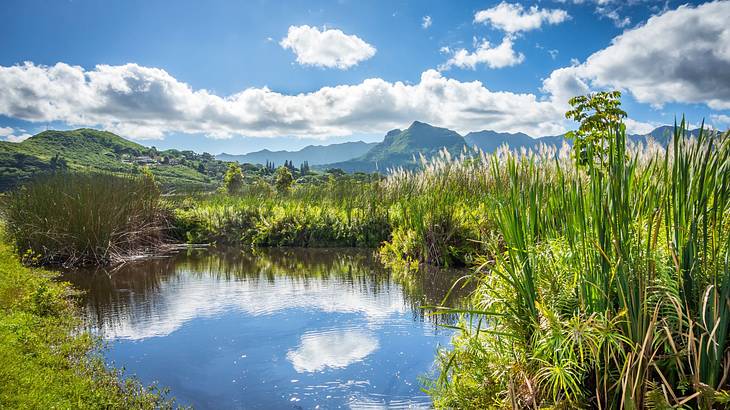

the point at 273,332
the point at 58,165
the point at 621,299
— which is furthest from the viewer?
the point at 58,165

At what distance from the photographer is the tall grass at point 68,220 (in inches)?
439

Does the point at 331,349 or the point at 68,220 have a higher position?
the point at 68,220

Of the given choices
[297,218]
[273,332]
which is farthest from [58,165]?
[273,332]

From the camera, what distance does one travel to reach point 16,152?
131375mm

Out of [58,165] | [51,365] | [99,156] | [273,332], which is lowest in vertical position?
[273,332]

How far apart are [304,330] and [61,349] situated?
8.97ft

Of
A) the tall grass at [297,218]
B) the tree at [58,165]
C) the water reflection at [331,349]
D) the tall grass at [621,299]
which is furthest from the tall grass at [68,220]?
the tall grass at [621,299]

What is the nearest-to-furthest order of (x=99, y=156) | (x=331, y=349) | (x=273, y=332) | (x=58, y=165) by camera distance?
(x=331, y=349) < (x=273, y=332) < (x=58, y=165) < (x=99, y=156)

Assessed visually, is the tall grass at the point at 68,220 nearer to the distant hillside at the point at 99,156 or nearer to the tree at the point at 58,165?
the tree at the point at 58,165

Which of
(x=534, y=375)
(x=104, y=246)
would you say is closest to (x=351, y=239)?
(x=104, y=246)

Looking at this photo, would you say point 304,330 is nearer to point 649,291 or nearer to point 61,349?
point 61,349

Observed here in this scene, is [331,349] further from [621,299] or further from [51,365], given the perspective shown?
[621,299]

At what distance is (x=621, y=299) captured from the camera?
8.96 ft

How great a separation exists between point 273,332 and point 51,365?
8.01 feet
